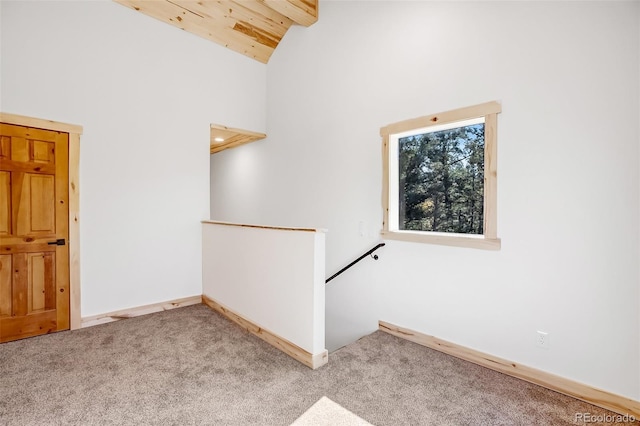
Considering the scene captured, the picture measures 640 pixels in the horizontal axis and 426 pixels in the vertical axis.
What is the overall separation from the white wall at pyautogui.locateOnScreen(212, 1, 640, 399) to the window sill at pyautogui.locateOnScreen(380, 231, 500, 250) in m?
0.06

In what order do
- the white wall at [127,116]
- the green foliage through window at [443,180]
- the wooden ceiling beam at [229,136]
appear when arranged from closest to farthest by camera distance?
the green foliage through window at [443,180]
the white wall at [127,116]
the wooden ceiling beam at [229,136]

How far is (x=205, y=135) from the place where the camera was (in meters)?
4.10

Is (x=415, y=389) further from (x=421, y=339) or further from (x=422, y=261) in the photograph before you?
(x=422, y=261)

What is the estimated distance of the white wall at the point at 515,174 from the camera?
1.90 metres

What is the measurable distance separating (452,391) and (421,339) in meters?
0.72

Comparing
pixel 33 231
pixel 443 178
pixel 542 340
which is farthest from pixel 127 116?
pixel 542 340

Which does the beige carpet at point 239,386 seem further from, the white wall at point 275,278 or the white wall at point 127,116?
the white wall at point 127,116

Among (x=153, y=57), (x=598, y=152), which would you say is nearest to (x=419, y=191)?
(x=598, y=152)

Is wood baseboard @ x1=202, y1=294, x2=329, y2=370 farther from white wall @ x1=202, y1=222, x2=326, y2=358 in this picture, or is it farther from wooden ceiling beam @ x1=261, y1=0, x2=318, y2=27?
wooden ceiling beam @ x1=261, y1=0, x2=318, y2=27

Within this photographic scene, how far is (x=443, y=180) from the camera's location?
285 cm

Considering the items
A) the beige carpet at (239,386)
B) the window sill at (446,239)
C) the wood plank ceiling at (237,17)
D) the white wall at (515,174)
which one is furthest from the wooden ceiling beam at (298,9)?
the beige carpet at (239,386)

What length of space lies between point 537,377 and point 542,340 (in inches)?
10.6

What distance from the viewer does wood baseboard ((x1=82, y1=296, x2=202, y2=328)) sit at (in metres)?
3.25

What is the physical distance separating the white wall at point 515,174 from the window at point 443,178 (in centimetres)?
9
